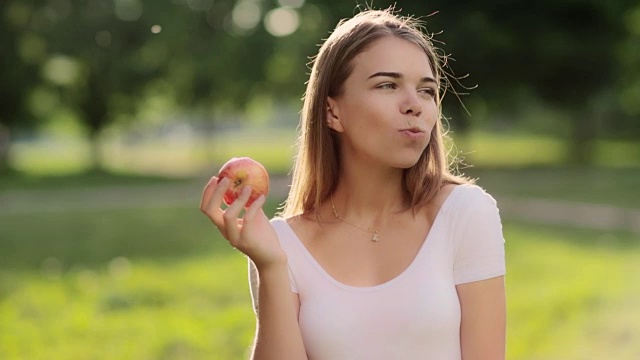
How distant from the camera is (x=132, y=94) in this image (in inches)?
1545

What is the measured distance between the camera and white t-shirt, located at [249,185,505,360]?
8.75ft

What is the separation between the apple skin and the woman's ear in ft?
0.92

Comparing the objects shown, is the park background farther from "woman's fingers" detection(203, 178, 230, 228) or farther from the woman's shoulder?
"woman's fingers" detection(203, 178, 230, 228)

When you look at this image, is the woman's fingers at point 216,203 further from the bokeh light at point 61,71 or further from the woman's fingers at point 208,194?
the bokeh light at point 61,71

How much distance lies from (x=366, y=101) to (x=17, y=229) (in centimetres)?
1598

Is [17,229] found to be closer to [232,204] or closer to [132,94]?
[232,204]

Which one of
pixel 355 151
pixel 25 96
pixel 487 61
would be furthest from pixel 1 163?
pixel 355 151

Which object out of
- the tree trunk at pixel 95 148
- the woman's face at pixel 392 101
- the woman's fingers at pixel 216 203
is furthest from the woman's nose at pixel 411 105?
the tree trunk at pixel 95 148

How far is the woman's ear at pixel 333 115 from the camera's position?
2.96 m

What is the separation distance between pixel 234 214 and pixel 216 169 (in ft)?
117

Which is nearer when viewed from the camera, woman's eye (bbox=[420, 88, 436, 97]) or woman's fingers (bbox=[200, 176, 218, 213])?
woman's fingers (bbox=[200, 176, 218, 213])

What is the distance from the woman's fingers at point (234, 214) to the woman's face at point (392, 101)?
1.28 ft

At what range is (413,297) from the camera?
2666mm

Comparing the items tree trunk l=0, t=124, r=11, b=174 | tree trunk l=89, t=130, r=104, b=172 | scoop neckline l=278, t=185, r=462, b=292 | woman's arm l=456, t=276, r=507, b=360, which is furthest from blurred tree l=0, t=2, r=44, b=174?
woman's arm l=456, t=276, r=507, b=360
